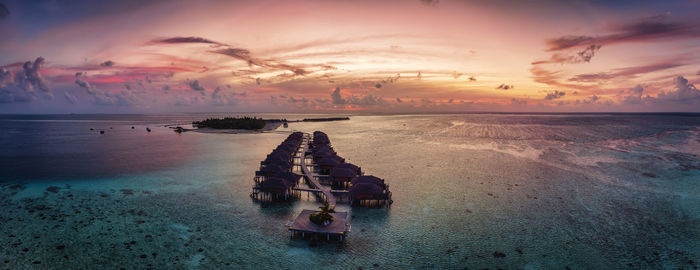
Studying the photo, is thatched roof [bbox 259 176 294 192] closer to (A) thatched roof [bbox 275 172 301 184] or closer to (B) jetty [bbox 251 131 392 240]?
(B) jetty [bbox 251 131 392 240]

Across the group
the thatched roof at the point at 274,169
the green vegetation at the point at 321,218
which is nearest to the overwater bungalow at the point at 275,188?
the thatched roof at the point at 274,169

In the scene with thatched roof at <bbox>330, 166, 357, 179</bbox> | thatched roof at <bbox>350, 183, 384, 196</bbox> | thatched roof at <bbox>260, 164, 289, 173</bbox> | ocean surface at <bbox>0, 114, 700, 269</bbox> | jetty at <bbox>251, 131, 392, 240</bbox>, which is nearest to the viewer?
ocean surface at <bbox>0, 114, 700, 269</bbox>

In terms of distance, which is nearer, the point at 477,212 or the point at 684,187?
the point at 477,212

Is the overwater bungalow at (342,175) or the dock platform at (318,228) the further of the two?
the overwater bungalow at (342,175)

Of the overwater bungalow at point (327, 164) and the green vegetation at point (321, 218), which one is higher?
the overwater bungalow at point (327, 164)

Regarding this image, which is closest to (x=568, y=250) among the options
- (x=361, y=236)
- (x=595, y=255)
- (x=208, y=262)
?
(x=595, y=255)

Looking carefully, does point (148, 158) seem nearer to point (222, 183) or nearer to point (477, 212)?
point (222, 183)

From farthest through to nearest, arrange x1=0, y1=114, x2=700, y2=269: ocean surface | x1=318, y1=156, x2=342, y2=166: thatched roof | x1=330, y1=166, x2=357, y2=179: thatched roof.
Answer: x1=318, y1=156, x2=342, y2=166: thatched roof < x1=330, y1=166, x2=357, y2=179: thatched roof < x1=0, y1=114, x2=700, y2=269: ocean surface

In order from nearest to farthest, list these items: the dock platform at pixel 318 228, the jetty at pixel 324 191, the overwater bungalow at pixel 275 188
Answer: the dock platform at pixel 318 228 < the jetty at pixel 324 191 < the overwater bungalow at pixel 275 188

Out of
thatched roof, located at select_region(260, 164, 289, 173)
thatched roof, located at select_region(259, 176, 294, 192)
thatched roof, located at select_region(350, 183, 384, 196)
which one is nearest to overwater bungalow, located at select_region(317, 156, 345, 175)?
thatched roof, located at select_region(260, 164, 289, 173)

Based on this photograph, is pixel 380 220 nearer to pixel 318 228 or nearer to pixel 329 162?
pixel 318 228

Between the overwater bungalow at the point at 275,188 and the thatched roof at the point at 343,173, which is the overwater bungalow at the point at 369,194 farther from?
the overwater bungalow at the point at 275,188
